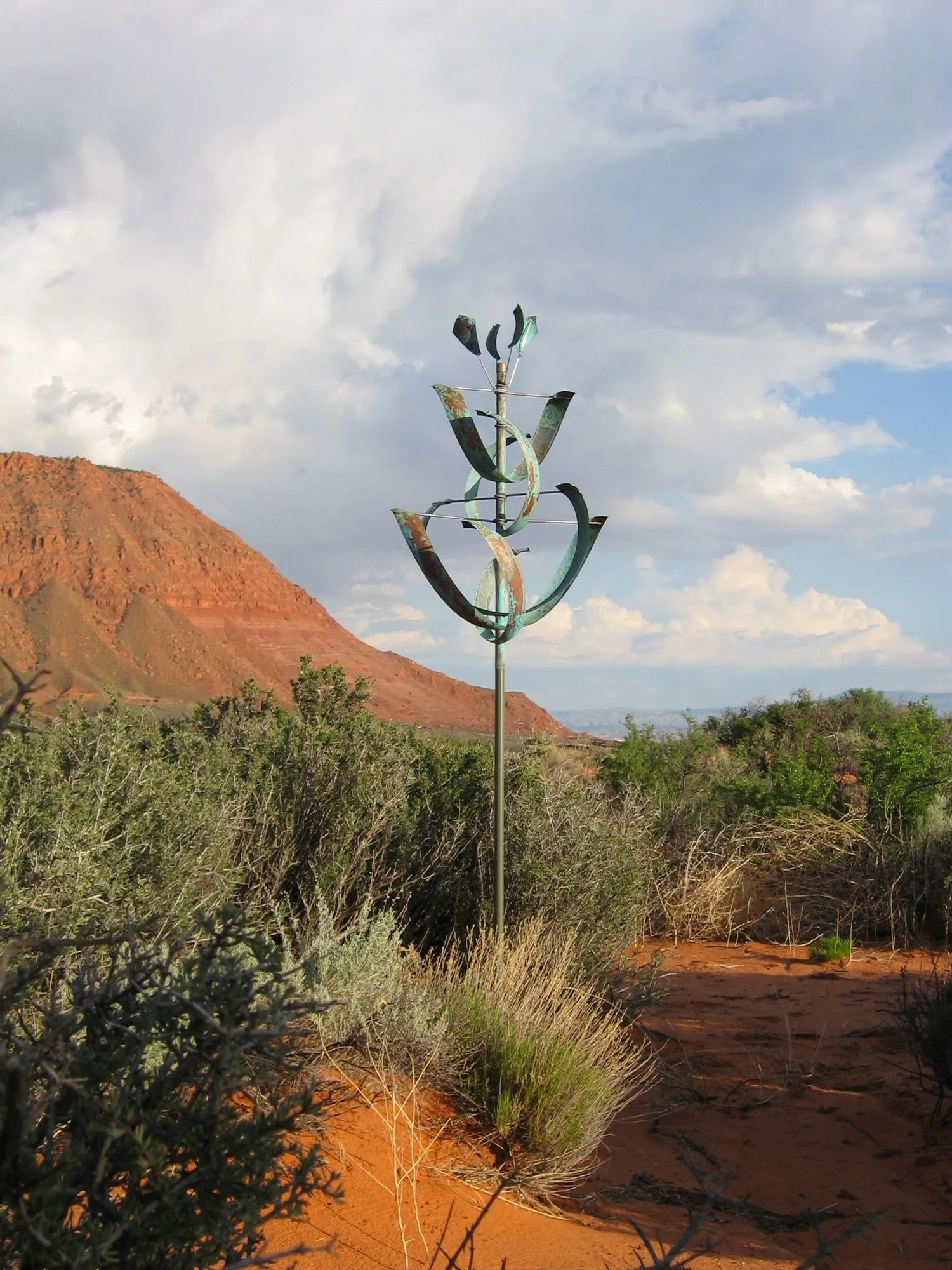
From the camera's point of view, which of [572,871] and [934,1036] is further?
[572,871]

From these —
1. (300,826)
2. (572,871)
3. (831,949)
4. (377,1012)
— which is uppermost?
(300,826)

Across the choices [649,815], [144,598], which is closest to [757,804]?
[649,815]

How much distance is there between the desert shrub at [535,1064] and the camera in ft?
17.2

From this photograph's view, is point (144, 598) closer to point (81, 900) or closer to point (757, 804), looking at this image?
point (757, 804)

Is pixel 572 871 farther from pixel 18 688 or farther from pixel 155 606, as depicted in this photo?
pixel 155 606

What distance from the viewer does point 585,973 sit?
7449mm

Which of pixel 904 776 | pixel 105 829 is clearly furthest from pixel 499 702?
pixel 904 776

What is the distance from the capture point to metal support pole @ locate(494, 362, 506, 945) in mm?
6797

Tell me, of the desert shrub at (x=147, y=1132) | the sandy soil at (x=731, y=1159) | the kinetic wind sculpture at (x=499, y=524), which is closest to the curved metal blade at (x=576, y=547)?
the kinetic wind sculpture at (x=499, y=524)

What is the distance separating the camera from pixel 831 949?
991 centimetres

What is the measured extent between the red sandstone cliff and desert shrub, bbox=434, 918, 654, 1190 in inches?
1927

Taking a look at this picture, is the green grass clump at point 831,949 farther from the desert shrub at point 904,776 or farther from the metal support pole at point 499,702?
the metal support pole at point 499,702

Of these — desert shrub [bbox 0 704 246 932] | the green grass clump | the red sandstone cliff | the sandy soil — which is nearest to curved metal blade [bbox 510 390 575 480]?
desert shrub [bbox 0 704 246 932]

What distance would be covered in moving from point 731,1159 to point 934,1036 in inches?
52.8
